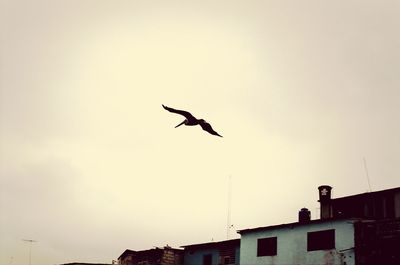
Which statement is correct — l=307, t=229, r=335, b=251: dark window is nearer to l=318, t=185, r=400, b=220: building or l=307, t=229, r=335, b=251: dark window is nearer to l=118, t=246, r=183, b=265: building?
l=318, t=185, r=400, b=220: building

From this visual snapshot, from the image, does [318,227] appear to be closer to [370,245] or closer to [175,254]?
[370,245]

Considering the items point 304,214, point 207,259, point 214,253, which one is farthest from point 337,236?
point 207,259

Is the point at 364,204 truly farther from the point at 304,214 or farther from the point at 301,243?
the point at 301,243

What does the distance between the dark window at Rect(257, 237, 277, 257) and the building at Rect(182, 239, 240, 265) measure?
3.45 metres

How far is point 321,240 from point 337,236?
1.40m

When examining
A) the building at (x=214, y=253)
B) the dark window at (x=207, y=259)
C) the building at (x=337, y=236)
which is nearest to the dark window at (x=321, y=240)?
the building at (x=337, y=236)

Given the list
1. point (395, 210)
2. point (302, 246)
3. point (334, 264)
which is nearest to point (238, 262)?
point (302, 246)

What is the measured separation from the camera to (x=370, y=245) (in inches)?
1232

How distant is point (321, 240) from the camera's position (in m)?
33.8

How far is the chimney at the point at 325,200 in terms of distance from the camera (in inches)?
1499

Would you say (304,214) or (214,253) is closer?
(304,214)

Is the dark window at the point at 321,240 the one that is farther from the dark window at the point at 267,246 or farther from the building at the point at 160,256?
the building at the point at 160,256

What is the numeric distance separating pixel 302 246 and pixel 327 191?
5.75 meters

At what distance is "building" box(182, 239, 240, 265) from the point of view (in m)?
41.7
